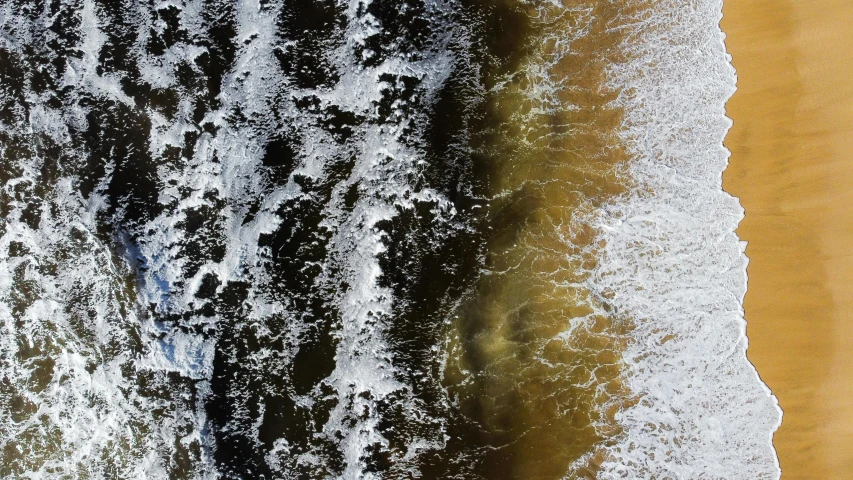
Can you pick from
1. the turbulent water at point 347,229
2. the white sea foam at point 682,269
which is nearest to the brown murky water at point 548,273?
the turbulent water at point 347,229

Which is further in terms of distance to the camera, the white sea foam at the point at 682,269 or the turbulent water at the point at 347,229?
the turbulent water at the point at 347,229

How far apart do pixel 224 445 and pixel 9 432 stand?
9.67 feet

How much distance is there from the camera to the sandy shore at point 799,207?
5.77 meters

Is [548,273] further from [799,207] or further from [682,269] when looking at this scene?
[799,207]

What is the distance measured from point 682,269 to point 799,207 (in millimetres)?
1757

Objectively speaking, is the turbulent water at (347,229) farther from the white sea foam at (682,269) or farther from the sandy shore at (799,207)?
the sandy shore at (799,207)

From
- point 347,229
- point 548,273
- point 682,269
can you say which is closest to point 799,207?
point 682,269

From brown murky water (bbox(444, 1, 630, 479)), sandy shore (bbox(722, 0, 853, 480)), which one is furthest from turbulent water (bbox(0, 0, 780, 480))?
sandy shore (bbox(722, 0, 853, 480))

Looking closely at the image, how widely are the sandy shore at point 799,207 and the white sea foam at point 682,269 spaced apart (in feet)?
0.90

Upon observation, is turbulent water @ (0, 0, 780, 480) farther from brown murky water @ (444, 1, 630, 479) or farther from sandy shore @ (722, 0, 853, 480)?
sandy shore @ (722, 0, 853, 480)

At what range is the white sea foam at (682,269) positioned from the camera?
18.5ft

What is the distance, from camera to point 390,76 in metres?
6.04

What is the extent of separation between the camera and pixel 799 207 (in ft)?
19.1

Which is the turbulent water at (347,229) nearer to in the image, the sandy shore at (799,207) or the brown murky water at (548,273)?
the brown murky water at (548,273)
